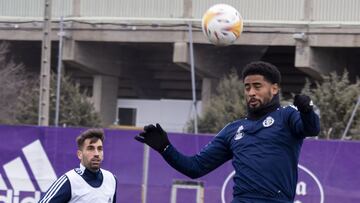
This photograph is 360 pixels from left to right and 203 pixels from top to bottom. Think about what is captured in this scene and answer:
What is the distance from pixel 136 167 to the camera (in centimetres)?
1077

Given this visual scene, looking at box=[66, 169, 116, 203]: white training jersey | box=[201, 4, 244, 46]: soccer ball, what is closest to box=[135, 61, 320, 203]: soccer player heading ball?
box=[66, 169, 116, 203]: white training jersey

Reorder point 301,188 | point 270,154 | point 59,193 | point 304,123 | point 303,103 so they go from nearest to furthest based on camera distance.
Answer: point 303,103 < point 304,123 < point 270,154 < point 59,193 < point 301,188

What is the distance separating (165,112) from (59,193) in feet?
58.8

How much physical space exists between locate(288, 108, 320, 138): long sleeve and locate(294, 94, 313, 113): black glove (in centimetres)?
3

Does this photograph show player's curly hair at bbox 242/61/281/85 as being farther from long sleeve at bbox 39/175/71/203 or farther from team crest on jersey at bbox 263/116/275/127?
long sleeve at bbox 39/175/71/203

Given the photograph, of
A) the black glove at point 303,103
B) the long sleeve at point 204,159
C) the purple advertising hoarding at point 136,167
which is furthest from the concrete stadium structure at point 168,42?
the black glove at point 303,103

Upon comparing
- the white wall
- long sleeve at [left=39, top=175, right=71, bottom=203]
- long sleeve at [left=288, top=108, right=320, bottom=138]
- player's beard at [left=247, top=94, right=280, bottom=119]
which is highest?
the white wall

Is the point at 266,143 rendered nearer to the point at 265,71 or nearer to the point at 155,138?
the point at 265,71

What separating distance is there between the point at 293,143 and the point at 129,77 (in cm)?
2082

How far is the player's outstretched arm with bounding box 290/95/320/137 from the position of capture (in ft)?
13.9

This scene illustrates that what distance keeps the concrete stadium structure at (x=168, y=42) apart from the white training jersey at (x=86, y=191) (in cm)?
1389

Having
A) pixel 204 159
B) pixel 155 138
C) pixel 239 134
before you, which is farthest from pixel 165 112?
pixel 239 134

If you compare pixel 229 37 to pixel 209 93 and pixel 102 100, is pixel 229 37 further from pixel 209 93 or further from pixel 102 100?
pixel 102 100

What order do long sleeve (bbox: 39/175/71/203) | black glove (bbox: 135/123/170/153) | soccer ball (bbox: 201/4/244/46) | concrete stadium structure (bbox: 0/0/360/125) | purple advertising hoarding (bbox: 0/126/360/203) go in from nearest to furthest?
black glove (bbox: 135/123/170/153) → long sleeve (bbox: 39/175/71/203) → purple advertising hoarding (bbox: 0/126/360/203) → soccer ball (bbox: 201/4/244/46) → concrete stadium structure (bbox: 0/0/360/125)
